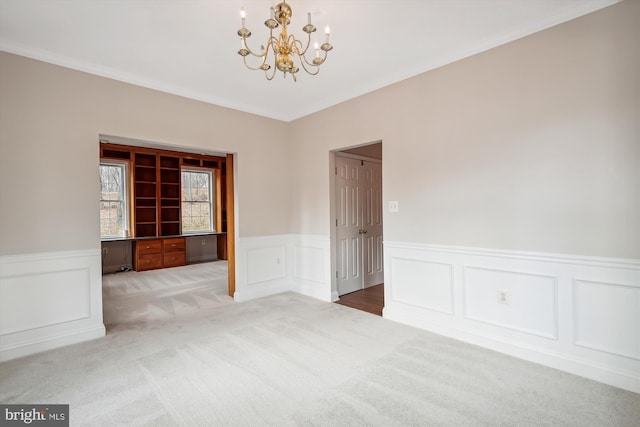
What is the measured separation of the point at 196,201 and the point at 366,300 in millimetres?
5555

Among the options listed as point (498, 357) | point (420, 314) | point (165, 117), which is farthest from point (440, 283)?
point (165, 117)

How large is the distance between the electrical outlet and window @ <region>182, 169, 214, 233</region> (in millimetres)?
7139

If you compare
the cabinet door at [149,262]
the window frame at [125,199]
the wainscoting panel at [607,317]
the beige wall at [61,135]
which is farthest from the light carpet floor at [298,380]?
the window frame at [125,199]

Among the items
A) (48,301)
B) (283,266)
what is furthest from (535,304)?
(48,301)

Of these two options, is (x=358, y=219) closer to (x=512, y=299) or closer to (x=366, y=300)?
(x=366, y=300)

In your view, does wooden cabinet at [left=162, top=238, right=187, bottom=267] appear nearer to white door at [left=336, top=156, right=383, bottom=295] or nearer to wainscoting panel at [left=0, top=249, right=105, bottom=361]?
wainscoting panel at [left=0, top=249, right=105, bottom=361]

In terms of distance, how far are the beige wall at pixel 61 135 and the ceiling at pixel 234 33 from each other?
0.19 metres

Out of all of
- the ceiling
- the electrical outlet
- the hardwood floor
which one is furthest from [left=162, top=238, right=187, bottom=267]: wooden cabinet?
the electrical outlet

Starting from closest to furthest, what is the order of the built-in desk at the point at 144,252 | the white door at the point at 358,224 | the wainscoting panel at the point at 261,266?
1. the wainscoting panel at the point at 261,266
2. the white door at the point at 358,224
3. the built-in desk at the point at 144,252

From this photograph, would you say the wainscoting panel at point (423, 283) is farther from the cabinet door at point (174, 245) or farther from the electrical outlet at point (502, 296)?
the cabinet door at point (174, 245)

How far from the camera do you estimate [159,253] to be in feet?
22.6

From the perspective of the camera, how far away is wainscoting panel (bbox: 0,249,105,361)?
9.01 feet

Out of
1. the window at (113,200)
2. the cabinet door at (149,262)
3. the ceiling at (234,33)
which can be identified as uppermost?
the ceiling at (234,33)

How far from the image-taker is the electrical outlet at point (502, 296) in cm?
273
